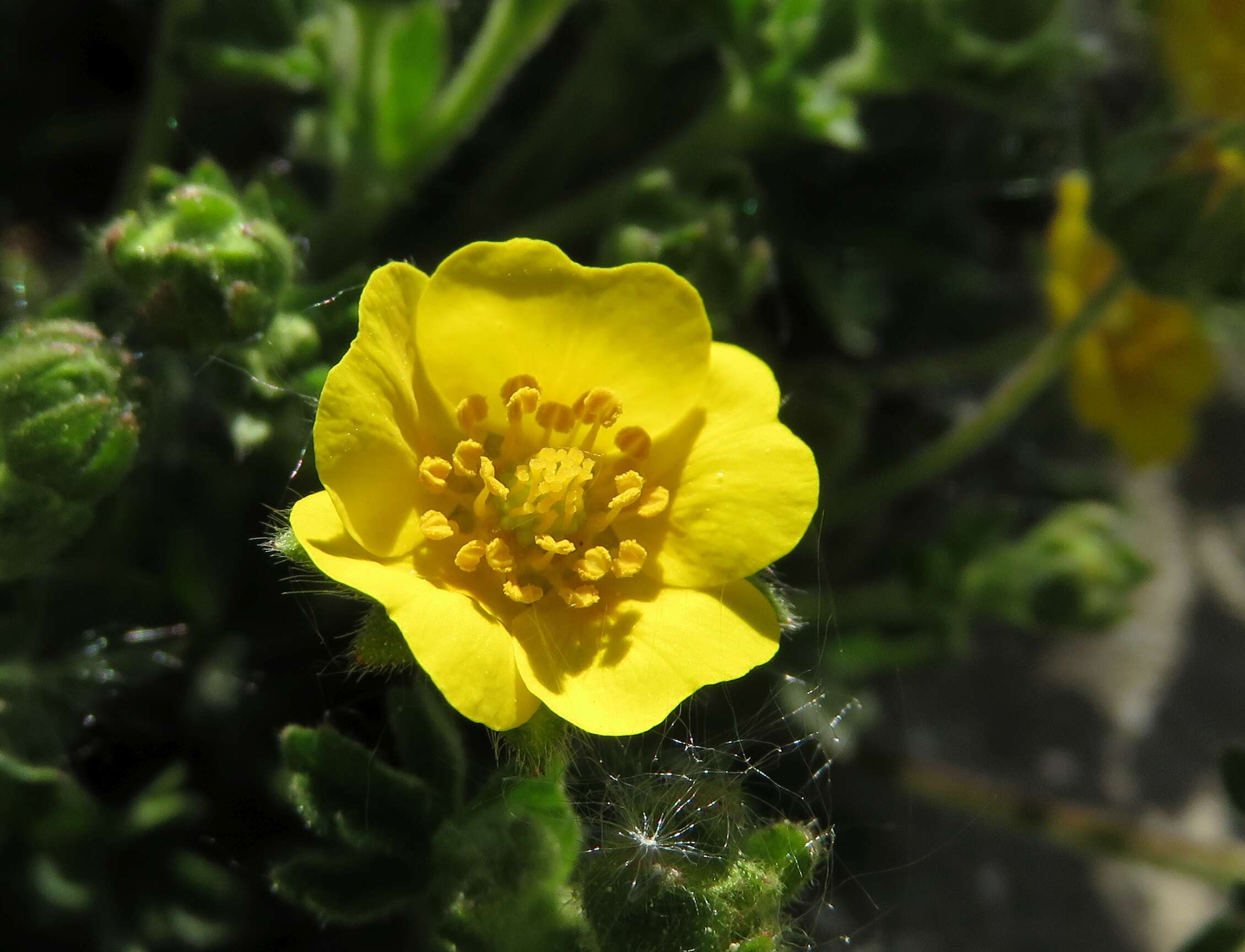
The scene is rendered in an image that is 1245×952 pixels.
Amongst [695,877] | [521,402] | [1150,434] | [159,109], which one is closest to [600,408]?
[521,402]

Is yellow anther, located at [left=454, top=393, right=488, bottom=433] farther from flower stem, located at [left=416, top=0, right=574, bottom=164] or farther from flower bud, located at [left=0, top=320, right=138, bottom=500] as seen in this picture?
flower stem, located at [left=416, top=0, right=574, bottom=164]

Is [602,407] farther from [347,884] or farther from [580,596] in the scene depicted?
[347,884]

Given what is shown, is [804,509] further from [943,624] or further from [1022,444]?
[1022,444]

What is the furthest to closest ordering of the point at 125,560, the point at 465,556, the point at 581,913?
the point at 125,560
the point at 465,556
the point at 581,913

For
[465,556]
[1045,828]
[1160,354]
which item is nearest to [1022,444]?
[1160,354]

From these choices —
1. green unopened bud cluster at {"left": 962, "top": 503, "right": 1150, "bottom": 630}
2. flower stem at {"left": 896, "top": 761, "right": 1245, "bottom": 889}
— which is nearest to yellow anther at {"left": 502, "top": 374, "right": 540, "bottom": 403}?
green unopened bud cluster at {"left": 962, "top": 503, "right": 1150, "bottom": 630}

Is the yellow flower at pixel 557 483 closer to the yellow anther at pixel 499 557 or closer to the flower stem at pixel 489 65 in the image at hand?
the yellow anther at pixel 499 557

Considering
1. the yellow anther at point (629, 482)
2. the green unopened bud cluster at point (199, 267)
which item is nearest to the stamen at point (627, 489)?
the yellow anther at point (629, 482)
